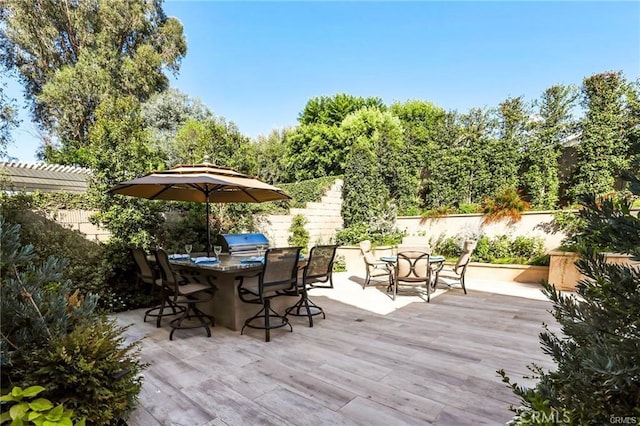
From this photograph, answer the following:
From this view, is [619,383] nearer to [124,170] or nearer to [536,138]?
[124,170]

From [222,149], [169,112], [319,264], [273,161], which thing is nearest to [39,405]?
[319,264]

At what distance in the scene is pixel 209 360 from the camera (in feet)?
9.07

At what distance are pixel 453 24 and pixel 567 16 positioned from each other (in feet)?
5.68

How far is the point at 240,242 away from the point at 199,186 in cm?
186

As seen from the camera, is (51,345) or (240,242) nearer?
(51,345)

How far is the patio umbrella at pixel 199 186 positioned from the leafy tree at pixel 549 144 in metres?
6.36

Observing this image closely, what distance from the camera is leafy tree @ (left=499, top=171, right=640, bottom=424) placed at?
803 mm

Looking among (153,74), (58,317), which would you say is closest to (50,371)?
(58,317)

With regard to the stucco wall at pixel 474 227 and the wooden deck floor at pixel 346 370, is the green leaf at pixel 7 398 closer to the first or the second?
the wooden deck floor at pixel 346 370

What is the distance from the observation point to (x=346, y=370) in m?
2.55

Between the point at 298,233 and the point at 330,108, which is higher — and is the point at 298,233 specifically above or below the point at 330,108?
below

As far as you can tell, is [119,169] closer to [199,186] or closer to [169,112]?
[199,186]

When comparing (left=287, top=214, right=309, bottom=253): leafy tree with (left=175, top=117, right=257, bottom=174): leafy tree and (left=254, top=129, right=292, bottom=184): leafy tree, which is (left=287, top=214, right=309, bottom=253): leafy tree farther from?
(left=254, top=129, right=292, bottom=184): leafy tree

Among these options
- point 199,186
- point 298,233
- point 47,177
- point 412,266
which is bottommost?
point 412,266
